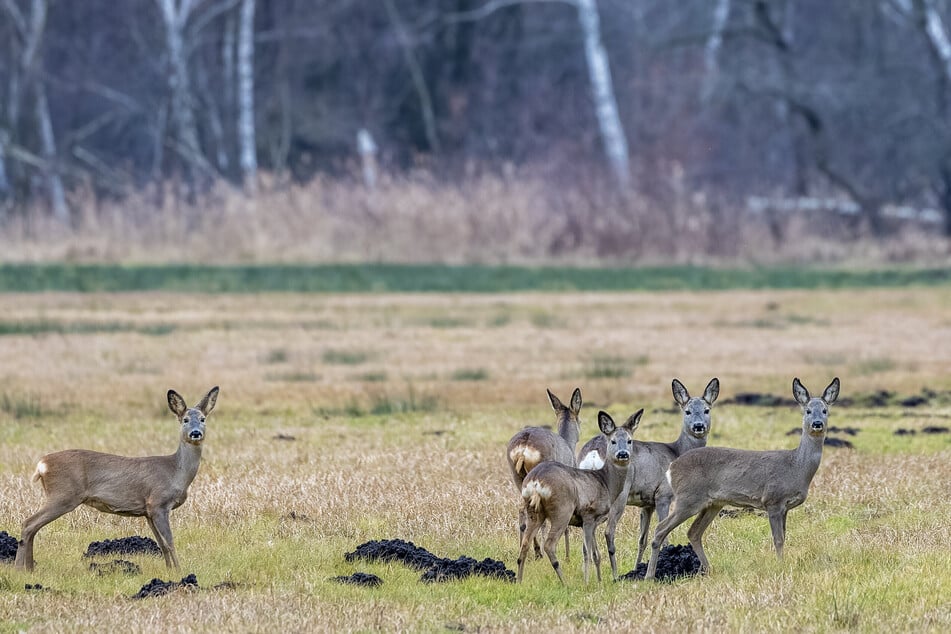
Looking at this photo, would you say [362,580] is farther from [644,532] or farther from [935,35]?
[935,35]

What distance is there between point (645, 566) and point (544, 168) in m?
29.3

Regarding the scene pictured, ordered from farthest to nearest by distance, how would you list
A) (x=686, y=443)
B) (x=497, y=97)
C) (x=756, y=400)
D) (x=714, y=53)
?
(x=497, y=97) < (x=714, y=53) < (x=756, y=400) < (x=686, y=443)

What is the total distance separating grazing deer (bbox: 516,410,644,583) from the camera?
26.5 ft

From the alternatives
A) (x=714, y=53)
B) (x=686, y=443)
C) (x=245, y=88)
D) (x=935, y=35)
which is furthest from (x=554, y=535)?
(x=714, y=53)

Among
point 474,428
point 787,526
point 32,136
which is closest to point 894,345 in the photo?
point 474,428

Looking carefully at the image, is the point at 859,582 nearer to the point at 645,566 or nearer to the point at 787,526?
the point at 645,566

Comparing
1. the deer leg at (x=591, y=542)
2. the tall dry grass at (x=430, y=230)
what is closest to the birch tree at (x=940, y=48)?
the tall dry grass at (x=430, y=230)

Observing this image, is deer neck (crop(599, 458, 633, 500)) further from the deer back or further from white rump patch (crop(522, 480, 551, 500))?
the deer back

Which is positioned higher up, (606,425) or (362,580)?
(606,425)

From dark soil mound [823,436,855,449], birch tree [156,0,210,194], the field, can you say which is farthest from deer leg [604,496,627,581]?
birch tree [156,0,210,194]

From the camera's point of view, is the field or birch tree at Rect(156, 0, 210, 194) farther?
birch tree at Rect(156, 0, 210, 194)

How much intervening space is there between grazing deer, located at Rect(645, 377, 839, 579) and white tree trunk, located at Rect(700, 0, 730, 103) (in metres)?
33.3

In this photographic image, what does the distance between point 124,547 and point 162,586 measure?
1.03 meters

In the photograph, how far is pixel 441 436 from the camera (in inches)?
546
